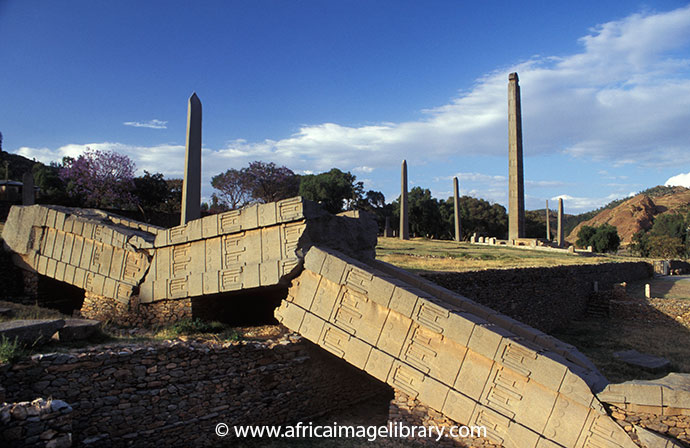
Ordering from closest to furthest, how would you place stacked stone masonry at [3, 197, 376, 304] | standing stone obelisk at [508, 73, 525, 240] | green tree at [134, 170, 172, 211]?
stacked stone masonry at [3, 197, 376, 304] < green tree at [134, 170, 172, 211] < standing stone obelisk at [508, 73, 525, 240]

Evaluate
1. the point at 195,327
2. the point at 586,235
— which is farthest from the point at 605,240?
the point at 195,327

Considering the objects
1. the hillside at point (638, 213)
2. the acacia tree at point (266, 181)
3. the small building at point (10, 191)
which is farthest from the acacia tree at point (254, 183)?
the hillside at point (638, 213)

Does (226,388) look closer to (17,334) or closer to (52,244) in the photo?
(17,334)

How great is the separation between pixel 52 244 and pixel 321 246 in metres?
7.93

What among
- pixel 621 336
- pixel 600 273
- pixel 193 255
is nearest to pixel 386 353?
pixel 193 255

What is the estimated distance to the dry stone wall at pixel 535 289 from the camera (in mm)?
14969

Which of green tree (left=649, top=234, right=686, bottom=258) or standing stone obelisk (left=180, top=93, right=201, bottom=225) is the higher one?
standing stone obelisk (left=180, top=93, right=201, bottom=225)

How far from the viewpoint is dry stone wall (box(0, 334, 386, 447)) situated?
701 centimetres

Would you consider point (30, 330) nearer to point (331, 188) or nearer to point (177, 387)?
point (177, 387)

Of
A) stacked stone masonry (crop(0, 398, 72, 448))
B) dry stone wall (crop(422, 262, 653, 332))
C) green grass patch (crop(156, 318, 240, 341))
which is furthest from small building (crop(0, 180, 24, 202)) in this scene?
dry stone wall (crop(422, 262, 653, 332))

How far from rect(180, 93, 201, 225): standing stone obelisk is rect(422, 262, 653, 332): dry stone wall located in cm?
814

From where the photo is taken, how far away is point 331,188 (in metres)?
47.0

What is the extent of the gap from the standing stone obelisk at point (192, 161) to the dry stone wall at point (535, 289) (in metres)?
8.14

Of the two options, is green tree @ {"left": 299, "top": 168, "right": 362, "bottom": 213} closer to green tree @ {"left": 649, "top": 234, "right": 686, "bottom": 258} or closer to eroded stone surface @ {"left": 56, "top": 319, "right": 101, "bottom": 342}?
green tree @ {"left": 649, "top": 234, "right": 686, "bottom": 258}
